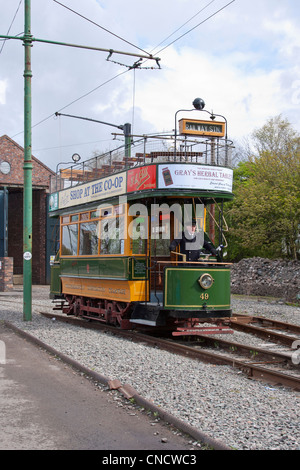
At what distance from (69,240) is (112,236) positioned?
125 inches

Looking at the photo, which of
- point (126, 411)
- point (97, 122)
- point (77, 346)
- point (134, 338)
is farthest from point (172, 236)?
point (97, 122)

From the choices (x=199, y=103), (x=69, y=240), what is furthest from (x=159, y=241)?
(x=69, y=240)

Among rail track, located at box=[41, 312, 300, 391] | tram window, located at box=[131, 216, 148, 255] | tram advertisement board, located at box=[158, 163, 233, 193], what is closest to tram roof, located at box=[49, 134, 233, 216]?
tram advertisement board, located at box=[158, 163, 233, 193]

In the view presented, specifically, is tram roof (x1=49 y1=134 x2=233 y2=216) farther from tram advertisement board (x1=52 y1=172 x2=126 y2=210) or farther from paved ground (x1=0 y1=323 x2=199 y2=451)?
paved ground (x1=0 y1=323 x2=199 y2=451)

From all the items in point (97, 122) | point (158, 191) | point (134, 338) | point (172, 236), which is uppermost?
point (97, 122)

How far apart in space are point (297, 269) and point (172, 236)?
15047mm

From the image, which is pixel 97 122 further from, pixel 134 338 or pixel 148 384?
pixel 148 384

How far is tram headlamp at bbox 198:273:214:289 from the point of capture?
10656mm

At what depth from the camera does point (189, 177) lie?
10883 mm

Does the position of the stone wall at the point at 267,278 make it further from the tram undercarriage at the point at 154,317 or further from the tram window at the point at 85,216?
the tram window at the point at 85,216

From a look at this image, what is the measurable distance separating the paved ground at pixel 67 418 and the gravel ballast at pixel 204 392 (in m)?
0.36

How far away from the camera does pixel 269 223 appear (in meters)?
28.4

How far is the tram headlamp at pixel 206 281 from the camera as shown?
10.7 m

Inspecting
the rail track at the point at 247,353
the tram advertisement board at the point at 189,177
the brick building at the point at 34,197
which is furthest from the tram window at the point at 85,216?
the brick building at the point at 34,197
